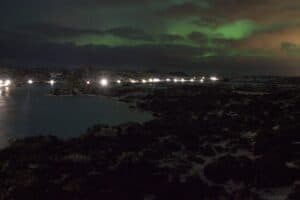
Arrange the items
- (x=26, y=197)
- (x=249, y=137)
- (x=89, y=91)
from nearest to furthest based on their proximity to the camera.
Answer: (x=26, y=197) → (x=249, y=137) → (x=89, y=91)

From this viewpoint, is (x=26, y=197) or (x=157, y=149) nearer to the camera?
(x=26, y=197)

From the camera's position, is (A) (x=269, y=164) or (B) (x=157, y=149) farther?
(B) (x=157, y=149)

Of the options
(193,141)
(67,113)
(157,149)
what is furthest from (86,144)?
(67,113)

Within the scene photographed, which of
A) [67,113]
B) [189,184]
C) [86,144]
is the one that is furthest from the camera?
[67,113]

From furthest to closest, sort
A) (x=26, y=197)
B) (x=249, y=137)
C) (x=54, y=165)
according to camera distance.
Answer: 1. (x=249, y=137)
2. (x=54, y=165)
3. (x=26, y=197)

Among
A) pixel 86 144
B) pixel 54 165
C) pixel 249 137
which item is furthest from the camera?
pixel 249 137

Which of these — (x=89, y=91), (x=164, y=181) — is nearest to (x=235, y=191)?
(x=164, y=181)

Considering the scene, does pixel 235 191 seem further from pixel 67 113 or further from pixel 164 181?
pixel 67 113

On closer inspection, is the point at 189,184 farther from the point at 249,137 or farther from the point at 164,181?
the point at 249,137
